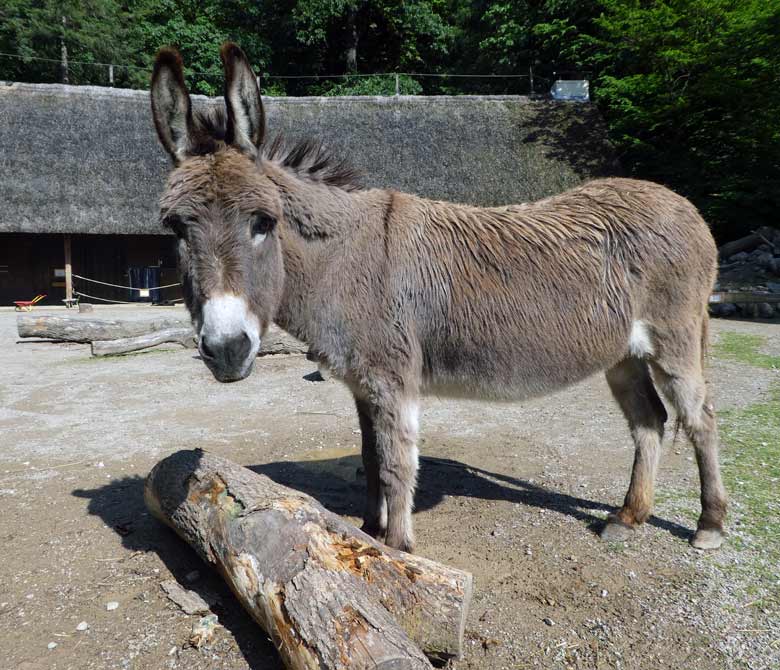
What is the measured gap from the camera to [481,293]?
290 centimetres

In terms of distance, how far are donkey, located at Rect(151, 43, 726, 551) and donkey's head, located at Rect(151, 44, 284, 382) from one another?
0.01 metres

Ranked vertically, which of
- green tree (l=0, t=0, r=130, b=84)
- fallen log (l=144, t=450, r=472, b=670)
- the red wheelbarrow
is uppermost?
green tree (l=0, t=0, r=130, b=84)

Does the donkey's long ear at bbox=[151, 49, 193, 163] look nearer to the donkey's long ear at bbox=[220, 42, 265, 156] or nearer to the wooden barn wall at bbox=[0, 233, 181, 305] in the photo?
the donkey's long ear at bbox=[220, 42, 265, 156]

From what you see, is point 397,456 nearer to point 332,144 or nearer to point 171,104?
point 171,104

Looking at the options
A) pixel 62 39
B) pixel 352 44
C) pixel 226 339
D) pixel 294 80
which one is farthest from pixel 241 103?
pixel 62 39

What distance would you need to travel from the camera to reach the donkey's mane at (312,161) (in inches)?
113

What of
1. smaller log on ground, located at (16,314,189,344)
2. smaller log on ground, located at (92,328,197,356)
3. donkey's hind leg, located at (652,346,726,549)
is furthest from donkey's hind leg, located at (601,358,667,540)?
smaller log on ground, located at (16,314,189,344)

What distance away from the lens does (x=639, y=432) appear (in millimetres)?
3486

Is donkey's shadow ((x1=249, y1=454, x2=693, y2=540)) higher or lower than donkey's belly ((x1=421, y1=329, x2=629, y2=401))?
lower

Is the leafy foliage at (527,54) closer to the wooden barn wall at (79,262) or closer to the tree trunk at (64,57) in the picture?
the tree trunk at (64,57)

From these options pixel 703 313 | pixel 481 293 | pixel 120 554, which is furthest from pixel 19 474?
pixel 703 313

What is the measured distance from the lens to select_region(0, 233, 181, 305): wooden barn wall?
17875mm

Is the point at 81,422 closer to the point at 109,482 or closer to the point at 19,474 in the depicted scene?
the point at 19,474

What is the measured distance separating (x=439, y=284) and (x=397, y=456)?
962 millimetres
